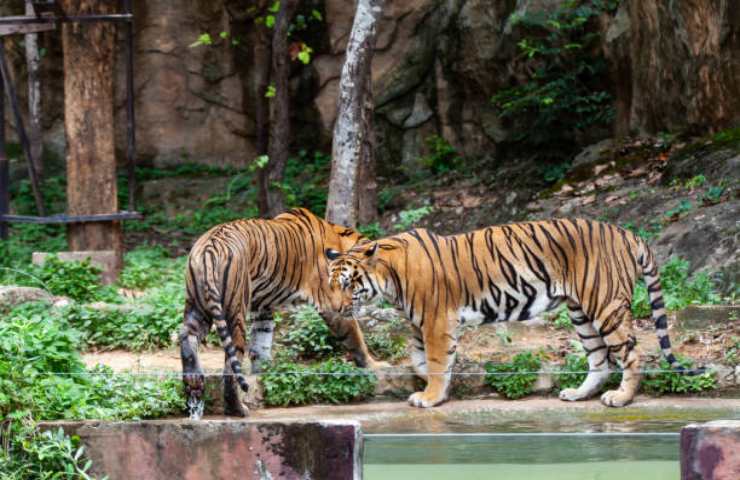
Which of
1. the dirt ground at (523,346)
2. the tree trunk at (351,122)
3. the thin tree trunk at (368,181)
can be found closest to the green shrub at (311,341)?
the dirt ground at (523,346)

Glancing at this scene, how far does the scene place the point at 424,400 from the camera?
298 inches

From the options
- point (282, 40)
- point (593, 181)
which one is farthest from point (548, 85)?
point (282, 40)

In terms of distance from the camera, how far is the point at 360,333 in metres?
8.19

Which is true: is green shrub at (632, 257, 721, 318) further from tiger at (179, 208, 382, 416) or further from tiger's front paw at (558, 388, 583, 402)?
tiger at (179, 208, 382, 416)

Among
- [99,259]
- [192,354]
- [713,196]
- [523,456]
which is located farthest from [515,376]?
[99,259]

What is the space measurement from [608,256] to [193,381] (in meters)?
2.74

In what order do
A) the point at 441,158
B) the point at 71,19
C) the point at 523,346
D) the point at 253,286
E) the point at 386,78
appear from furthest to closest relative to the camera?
the point at 386,78, the point at 441,158, the point at 71,19, the point at 523,346, the point at 253,286

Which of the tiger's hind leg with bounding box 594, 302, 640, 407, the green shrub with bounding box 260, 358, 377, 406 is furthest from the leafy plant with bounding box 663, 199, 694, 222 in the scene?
the green shrub with bounding box 260, 358, 377, 406

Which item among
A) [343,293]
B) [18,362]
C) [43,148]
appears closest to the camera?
[18,362]

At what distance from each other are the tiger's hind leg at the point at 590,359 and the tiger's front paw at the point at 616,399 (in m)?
0.18

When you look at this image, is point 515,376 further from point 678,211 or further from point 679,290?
point 678,211

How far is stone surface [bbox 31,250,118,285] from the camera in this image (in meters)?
11.1

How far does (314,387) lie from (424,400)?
74 centimetres

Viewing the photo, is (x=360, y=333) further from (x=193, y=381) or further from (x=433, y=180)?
(x=433, y=180)
